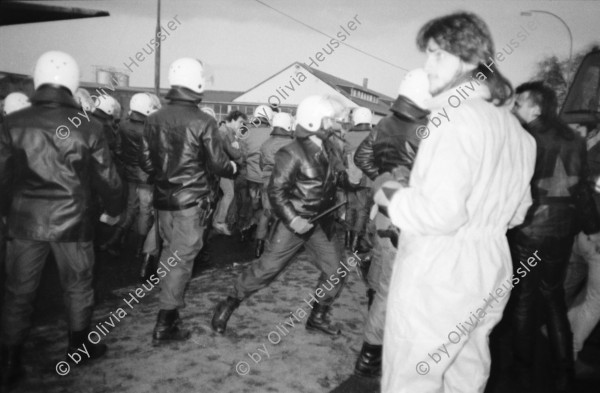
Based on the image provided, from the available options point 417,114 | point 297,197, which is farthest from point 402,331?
point 417,114

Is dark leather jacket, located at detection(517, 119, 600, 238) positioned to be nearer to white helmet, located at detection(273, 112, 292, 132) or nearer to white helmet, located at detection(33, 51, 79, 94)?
white helmet, located at detection(33, 51, 79, 94)

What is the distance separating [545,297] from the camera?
10.9ft

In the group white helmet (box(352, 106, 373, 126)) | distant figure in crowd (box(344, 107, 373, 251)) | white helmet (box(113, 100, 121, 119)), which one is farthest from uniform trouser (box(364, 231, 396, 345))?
white helmet (box(113, 100, 121, 119))

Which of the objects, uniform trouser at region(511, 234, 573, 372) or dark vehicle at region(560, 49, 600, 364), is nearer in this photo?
uniform trouser at region(511, 234, 573, 372)

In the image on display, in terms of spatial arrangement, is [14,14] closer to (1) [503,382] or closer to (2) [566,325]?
(1) [503,382]

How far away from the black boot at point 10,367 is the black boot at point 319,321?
2372 millimetres

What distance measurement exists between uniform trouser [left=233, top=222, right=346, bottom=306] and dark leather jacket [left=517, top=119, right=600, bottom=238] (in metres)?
1.65

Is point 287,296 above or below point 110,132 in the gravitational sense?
below

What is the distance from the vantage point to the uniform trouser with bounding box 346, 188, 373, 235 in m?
7.53

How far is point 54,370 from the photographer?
9.78 ft

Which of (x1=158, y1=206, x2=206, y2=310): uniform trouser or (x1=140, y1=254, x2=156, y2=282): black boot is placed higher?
(x1=158, y1=206, x2=206, y2=310): uniform trouser

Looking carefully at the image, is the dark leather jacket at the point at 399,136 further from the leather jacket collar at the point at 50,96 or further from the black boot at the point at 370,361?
the leather jacket collar at the point at 50,96

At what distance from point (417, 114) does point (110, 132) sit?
15.7ft

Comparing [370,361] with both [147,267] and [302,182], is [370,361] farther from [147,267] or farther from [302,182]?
[147,267]
